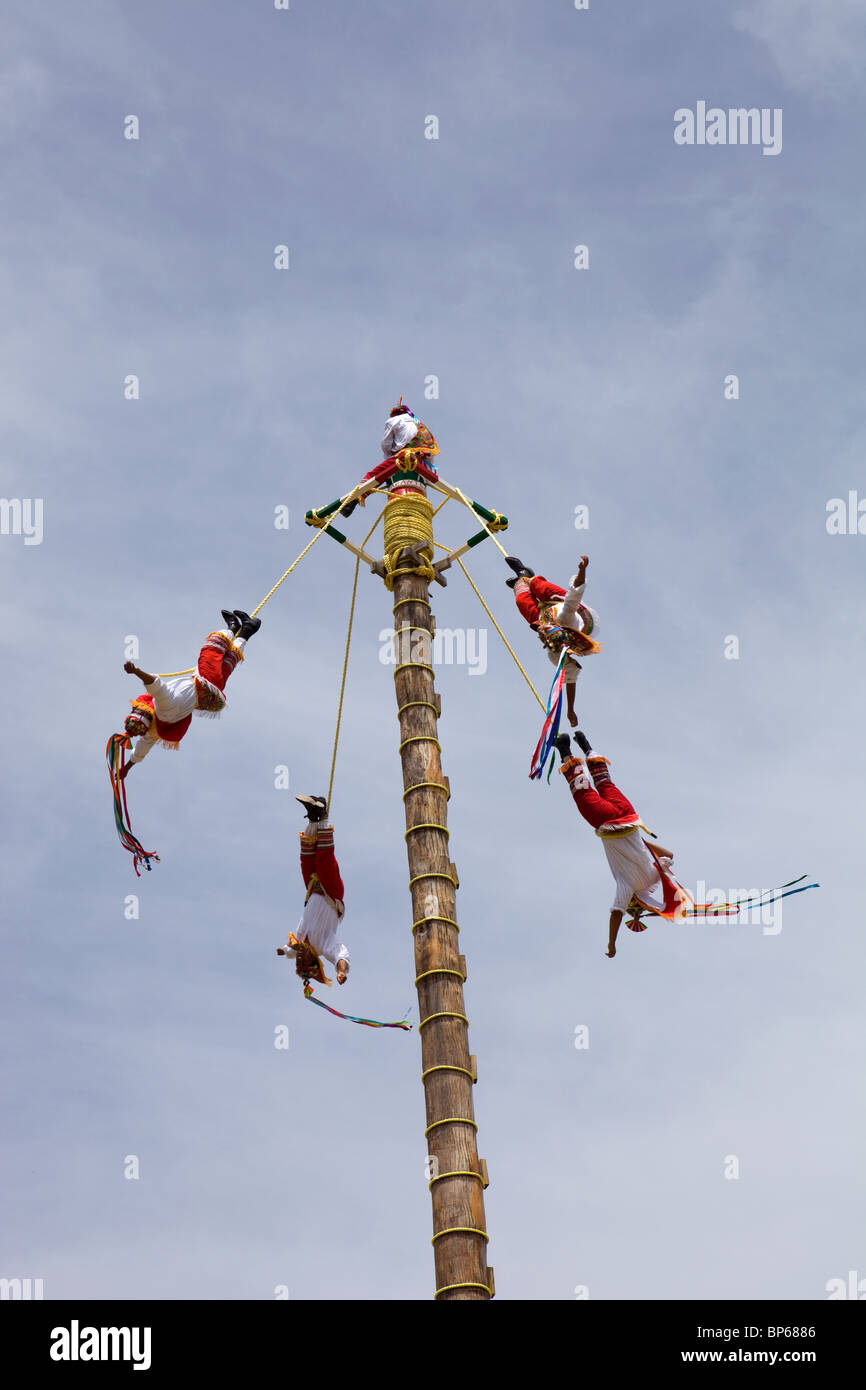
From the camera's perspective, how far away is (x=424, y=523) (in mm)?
13867

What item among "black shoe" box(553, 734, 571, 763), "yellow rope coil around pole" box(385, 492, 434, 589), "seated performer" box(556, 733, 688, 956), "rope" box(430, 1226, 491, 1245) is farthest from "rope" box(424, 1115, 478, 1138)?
"yellow rope coil around pole" box(385, 492, 434, 589)

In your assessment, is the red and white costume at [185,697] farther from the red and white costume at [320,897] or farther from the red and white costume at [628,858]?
the red and white costume at [628,858]

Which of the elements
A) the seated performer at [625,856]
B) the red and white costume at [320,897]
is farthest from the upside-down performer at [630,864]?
the red and white costume at [320,897]

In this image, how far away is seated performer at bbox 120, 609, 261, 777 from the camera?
12391 mm

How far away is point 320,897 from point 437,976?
1.76 metres

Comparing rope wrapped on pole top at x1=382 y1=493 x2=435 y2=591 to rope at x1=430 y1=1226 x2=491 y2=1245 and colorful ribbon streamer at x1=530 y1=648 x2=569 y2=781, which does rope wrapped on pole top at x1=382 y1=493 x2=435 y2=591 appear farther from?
rope at x1=430 y1=1226 x2=491 y2=1245

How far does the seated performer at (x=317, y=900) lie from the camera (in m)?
12.7

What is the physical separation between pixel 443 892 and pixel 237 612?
3350mm

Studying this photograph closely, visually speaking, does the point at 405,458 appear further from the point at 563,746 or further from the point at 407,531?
the point at 563,746

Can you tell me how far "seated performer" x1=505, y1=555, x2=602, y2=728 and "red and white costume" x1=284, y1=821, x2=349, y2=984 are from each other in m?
2.37

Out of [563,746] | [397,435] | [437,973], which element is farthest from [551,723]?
[397,435]

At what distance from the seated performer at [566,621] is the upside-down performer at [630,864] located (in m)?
0.70

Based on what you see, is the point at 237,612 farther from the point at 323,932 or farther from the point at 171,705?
the point at 323,932
